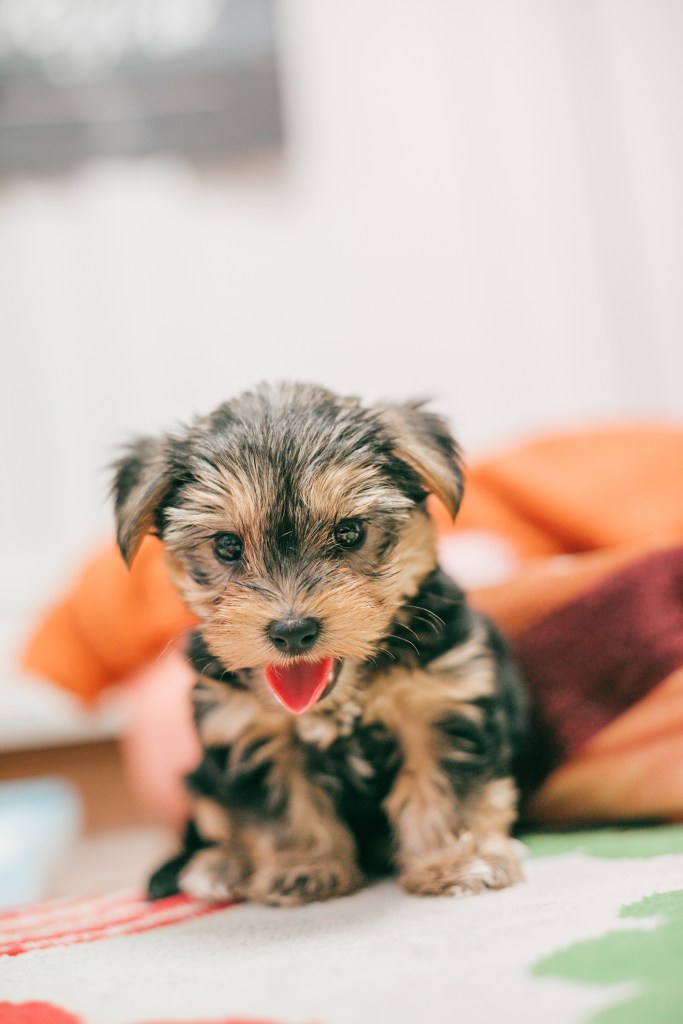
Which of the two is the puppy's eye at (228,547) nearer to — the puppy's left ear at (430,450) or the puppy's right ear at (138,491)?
the puppy's right ear at (138,491)

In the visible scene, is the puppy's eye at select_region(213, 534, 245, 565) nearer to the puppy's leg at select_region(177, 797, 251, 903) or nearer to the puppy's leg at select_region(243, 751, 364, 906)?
the puppy's leg at select_region(243, 751, 364, 906)

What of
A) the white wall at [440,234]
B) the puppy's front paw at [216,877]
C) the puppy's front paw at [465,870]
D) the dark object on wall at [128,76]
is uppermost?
the dark object on wall at [128,76]

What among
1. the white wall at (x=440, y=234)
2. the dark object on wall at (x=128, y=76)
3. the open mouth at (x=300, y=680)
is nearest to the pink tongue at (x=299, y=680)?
the open mouth at (x=300, y=680)

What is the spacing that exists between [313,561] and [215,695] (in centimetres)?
33

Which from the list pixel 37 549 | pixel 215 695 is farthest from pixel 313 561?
pixel 37 549

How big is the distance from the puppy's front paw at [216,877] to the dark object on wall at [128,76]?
9.65 ft

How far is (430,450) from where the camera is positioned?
4.64ft

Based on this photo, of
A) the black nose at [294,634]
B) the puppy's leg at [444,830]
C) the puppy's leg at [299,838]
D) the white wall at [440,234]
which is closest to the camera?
the black nose at [294,634]

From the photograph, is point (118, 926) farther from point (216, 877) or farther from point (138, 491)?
point (138, 491)

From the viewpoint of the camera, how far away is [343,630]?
127cm

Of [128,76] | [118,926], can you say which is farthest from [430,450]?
[128,76]

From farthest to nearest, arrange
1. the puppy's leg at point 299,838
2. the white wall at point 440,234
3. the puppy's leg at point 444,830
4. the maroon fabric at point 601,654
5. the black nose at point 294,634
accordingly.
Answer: the white wall at point 440,234 < the maroon fabric at point 601,654 < the puppy's leg at point 299,838 < the puppy's leg at point 444,830 < the black nose at point 294,634

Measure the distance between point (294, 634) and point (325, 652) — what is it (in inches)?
2.6

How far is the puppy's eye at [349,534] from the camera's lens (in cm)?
135
